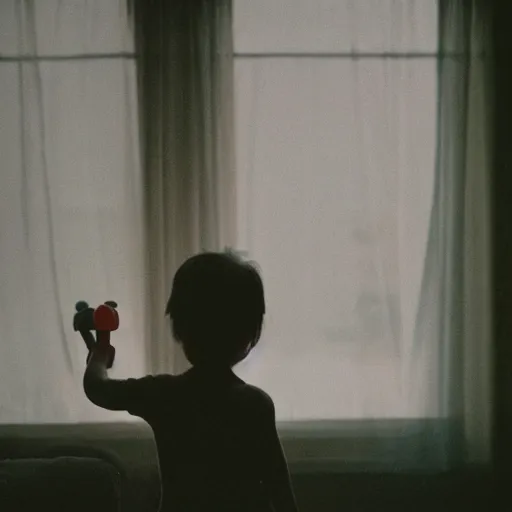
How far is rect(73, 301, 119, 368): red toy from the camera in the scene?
115 cm

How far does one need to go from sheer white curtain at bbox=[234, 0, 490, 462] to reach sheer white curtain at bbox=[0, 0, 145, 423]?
378 mm

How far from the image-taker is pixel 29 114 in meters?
2.02

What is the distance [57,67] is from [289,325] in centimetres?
110

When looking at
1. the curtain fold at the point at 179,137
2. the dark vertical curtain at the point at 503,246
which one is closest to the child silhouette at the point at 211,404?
the curtain fold at the point at 179,137

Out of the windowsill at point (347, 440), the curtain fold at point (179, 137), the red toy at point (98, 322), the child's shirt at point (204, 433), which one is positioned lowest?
the windowsill at point (347, 440)

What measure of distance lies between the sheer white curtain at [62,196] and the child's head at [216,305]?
91cm

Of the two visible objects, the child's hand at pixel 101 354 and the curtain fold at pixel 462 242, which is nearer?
the child's hand at pixel 101 354

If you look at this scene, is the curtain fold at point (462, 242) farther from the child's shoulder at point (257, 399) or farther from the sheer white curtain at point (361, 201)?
the child's shoulder at point (257, 399)

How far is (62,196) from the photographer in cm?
203

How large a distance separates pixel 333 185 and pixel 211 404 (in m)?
1.09

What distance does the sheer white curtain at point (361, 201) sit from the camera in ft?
6.64

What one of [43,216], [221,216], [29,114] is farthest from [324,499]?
[29,114]

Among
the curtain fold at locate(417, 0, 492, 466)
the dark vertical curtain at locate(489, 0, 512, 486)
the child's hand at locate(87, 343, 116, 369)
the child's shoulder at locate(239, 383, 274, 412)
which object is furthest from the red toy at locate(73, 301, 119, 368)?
the dark vertical curtain at locate(489, 0, 512, 486)

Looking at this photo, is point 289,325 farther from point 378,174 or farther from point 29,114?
point 29,114
